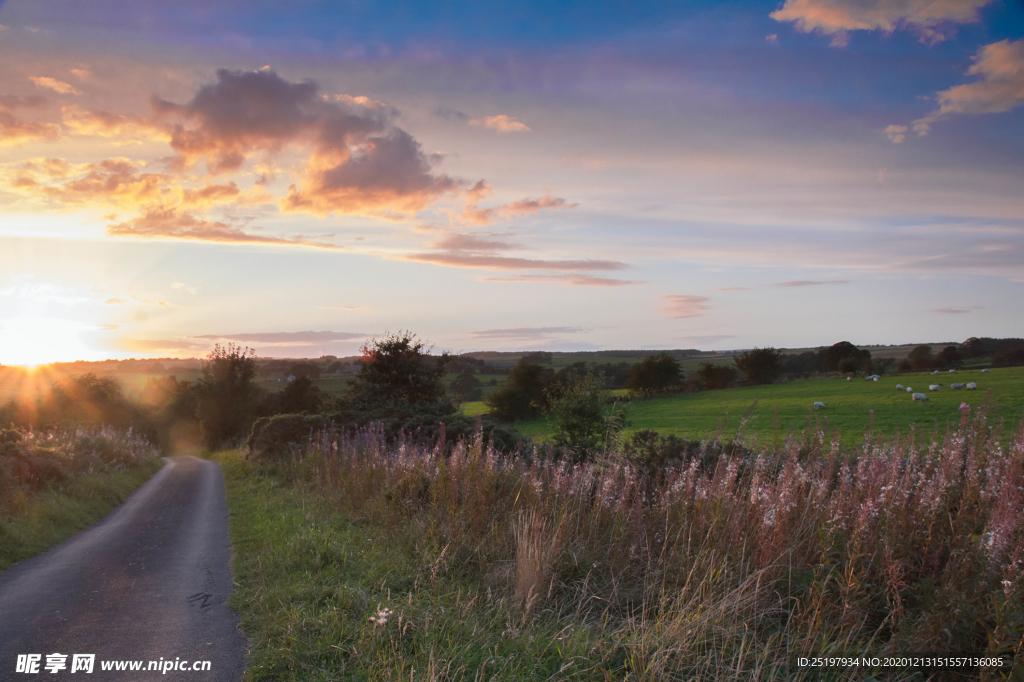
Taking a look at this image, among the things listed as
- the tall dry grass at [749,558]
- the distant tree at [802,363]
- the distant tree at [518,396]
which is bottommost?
the distant tree at [518,396]

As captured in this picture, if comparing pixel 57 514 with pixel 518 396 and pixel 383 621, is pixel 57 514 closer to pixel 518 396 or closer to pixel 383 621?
pixel 383 621

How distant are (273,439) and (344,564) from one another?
50.0ft

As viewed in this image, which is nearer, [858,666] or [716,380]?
[858,666]

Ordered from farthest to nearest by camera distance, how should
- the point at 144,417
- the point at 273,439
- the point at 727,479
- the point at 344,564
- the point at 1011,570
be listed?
the point at 144,417
the point at 273,439
the point at 344,564
the point at 727,479
the point at 1011,570

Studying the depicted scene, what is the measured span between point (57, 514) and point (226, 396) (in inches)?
1623

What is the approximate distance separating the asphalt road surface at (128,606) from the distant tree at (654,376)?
56.3 m

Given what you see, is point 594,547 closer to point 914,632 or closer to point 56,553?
point 914,632

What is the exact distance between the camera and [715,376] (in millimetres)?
67250

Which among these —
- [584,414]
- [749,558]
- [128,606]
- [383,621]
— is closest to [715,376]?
[584,414]

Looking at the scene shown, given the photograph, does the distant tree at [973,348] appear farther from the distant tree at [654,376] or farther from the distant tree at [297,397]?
the distant tree at [297,397]

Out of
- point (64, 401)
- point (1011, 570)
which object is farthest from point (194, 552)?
point (64, 401)

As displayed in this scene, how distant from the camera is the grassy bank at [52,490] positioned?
357 inches

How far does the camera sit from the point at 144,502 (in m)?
14.1

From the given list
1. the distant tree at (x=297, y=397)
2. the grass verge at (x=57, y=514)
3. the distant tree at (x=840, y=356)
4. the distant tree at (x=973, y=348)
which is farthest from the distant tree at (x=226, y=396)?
the distant tree at (x=973, y=348)
